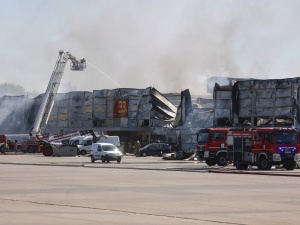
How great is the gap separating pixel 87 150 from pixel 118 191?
57319 millimetres

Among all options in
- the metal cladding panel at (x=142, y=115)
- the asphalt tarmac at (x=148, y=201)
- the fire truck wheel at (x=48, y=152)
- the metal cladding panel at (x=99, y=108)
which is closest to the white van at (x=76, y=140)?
the fire truck wheel at (x=48, y=152)

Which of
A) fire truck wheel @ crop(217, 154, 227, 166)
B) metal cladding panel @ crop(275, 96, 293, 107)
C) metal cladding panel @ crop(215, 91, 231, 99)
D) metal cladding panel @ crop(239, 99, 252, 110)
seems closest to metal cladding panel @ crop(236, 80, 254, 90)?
metal cladding panel @ crop(239, 99, 252, 110)

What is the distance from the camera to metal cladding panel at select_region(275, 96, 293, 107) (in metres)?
70.7

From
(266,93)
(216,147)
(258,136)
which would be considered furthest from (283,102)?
(258,136)

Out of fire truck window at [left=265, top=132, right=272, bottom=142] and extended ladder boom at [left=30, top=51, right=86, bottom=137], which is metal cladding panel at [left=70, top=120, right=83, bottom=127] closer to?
extended ladder boom at [left=30, top=51, right=86, bottom=137]

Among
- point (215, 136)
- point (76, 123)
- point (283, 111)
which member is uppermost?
point (76, 123)

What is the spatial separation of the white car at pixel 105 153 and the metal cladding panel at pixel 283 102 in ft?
64.3

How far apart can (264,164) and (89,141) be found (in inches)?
1613

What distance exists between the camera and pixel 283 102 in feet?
235

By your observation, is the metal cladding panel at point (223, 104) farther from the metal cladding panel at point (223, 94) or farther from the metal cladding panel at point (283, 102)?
the metal cladding panel at point (283, 102)

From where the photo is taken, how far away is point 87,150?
84188 millimetres

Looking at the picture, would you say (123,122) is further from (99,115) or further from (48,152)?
(48,152)

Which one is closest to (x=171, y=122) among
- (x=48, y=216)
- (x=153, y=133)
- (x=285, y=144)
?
(x=153, y=133)

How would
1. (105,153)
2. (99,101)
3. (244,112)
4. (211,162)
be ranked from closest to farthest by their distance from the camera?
(211,162)
(105,153)
(244,112)
(99,101)
